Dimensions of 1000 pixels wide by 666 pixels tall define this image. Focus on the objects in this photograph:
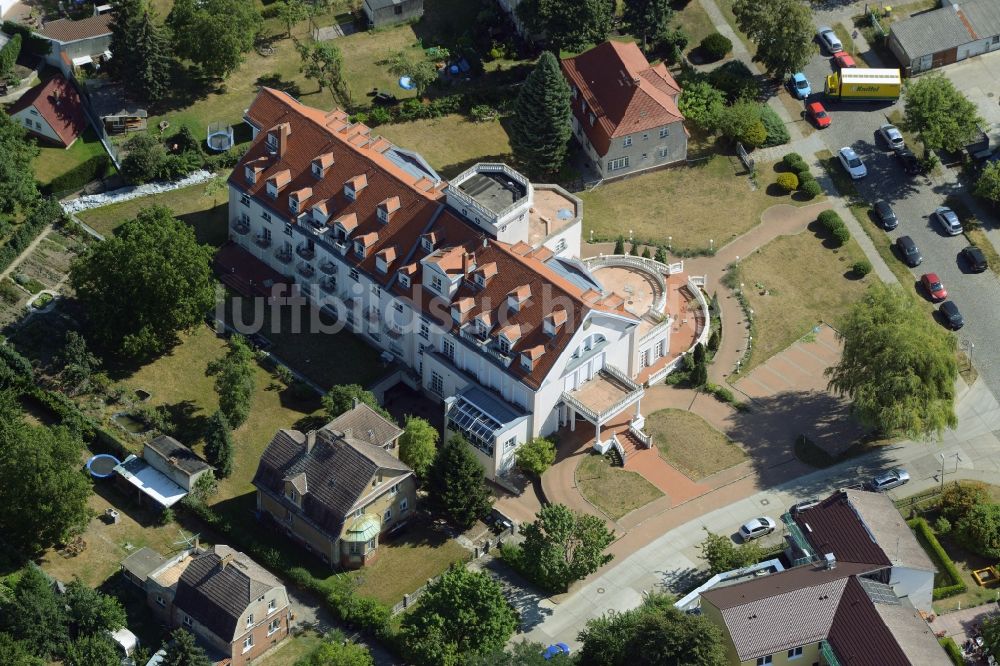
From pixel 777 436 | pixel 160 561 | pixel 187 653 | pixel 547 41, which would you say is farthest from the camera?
pixel 547 41

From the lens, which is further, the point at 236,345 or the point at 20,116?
the point at 20,116

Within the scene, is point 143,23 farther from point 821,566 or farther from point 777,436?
point 821,566

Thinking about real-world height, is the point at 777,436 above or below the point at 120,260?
below

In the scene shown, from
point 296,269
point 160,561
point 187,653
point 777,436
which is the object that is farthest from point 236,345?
point 777,436

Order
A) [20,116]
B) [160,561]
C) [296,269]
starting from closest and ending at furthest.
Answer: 1. [160,561]
2. [296,269]
3. [20,116]

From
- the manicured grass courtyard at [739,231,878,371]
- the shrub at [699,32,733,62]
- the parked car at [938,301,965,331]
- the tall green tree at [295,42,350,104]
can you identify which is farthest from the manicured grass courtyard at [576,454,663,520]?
the shrub at [699,32,733,62]

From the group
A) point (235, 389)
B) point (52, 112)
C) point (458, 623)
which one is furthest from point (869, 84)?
point (52, 112)

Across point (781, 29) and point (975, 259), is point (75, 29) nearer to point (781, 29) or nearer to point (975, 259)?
point (781, 29)

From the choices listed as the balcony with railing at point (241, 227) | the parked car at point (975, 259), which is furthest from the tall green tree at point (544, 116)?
the parked car at point (975, 259)
